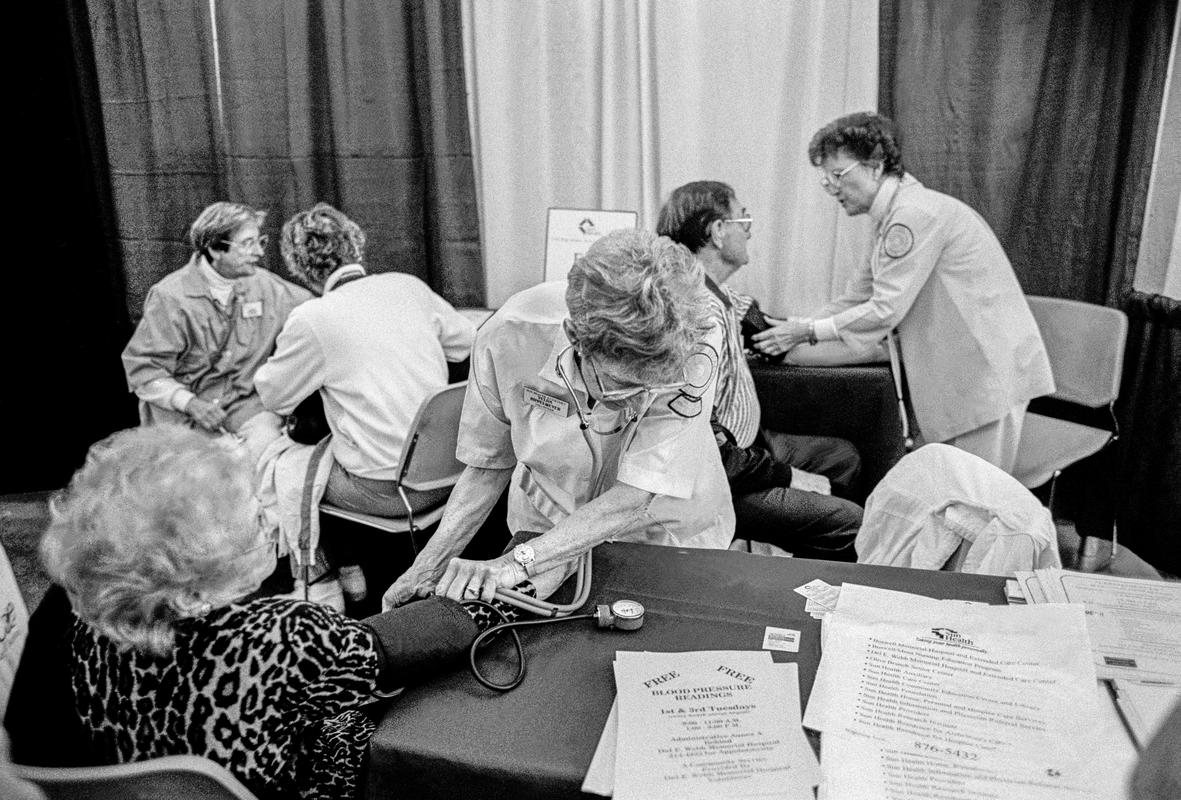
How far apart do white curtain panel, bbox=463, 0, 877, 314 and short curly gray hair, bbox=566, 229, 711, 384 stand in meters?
2.09

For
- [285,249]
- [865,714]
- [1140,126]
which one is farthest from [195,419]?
[1140,126]

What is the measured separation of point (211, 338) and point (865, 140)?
7.08 feet

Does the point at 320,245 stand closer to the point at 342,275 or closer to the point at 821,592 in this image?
the point at 342,275

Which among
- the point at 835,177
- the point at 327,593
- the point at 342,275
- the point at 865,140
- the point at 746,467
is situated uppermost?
the point at 865,140

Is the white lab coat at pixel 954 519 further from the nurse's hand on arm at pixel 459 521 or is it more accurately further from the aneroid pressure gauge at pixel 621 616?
the nurse's hand on arm at pixel 459 521

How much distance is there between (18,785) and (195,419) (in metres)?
2.14

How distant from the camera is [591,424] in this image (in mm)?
1473

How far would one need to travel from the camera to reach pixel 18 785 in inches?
33.7

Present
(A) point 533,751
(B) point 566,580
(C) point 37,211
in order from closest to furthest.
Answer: (A) point 533,751 < (B) point 566,580 < (C) point 37,211

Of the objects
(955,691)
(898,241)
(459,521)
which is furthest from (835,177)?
(955,691)

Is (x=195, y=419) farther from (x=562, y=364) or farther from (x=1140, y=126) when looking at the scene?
(x=1140, y=126)

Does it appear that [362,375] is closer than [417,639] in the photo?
No

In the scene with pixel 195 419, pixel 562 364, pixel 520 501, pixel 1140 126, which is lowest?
pixel 195 419

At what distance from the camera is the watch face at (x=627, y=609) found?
1.22 m
